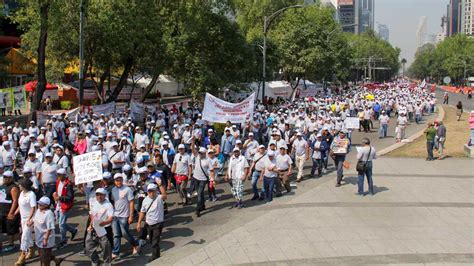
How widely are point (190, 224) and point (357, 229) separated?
132 inches

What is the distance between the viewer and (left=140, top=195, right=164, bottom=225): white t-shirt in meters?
9.02

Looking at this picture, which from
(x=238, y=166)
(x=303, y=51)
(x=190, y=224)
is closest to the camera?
(x=190, y=224)

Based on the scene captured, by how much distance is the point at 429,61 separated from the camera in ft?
500

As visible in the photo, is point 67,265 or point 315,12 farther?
point 315,12

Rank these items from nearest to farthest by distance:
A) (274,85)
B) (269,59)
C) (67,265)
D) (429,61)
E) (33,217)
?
(33,217) < (67,265) < (269,59) < (274,85) < (429,61)

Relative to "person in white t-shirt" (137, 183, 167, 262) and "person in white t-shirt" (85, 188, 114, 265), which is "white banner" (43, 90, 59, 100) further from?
"person in white t-shirt" (85, 188, 114, 265)

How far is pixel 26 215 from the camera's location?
870 centimetres

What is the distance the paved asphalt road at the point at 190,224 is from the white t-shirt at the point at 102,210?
1.11 meters

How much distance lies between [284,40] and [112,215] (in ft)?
A: 123

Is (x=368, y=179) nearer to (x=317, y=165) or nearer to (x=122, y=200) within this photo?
(x=317, y=165)

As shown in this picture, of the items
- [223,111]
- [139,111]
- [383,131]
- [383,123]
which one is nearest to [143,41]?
[139,111]

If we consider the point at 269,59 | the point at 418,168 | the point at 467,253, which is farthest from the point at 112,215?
the point at 269,59

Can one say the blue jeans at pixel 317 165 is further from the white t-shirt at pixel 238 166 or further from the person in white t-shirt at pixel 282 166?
the white t-shirt at pixel 238 166

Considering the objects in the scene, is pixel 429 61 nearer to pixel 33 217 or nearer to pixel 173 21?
pixel 173 21
